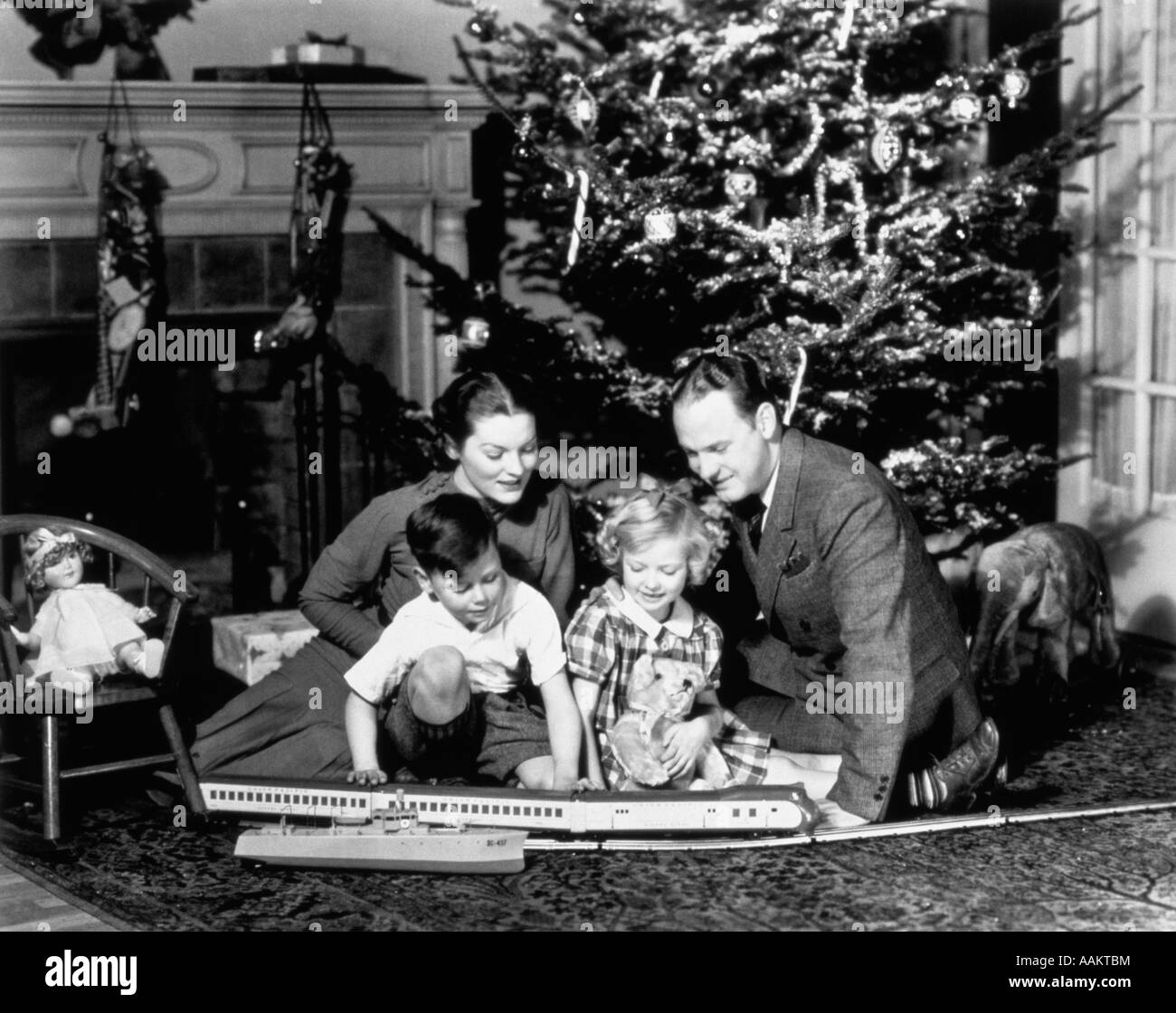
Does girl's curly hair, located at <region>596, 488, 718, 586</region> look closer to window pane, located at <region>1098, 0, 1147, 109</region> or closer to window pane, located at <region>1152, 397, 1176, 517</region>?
window pane, located at <region>1152, 397, 1176, 517</region>

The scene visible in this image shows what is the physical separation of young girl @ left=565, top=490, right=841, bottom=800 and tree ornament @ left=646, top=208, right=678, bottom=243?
935 mm

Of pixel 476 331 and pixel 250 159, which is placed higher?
pixel 250 159

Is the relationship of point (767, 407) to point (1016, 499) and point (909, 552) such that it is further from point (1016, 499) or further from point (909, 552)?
point (1016, 499)

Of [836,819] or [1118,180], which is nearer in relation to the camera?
[836,819]

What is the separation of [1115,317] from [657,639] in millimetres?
2105

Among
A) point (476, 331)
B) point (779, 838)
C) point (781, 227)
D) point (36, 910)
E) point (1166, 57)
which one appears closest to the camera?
point (36, 910)

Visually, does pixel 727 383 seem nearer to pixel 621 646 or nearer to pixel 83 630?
pixel 621 646

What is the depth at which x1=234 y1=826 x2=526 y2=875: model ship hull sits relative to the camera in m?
3.12

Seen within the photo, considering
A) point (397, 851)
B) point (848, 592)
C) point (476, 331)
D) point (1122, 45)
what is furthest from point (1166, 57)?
point (397, 851)

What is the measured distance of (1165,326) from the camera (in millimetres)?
4711

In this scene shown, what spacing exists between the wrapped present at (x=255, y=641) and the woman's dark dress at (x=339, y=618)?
790mm

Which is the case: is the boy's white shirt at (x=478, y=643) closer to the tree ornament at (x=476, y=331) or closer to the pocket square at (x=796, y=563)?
the pocket square at (x=796, y=563)

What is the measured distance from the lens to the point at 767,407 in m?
3.38

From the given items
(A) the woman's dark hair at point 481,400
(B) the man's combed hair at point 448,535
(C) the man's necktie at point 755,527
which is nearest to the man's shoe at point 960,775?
(C) the man's necktie at point 755,527
